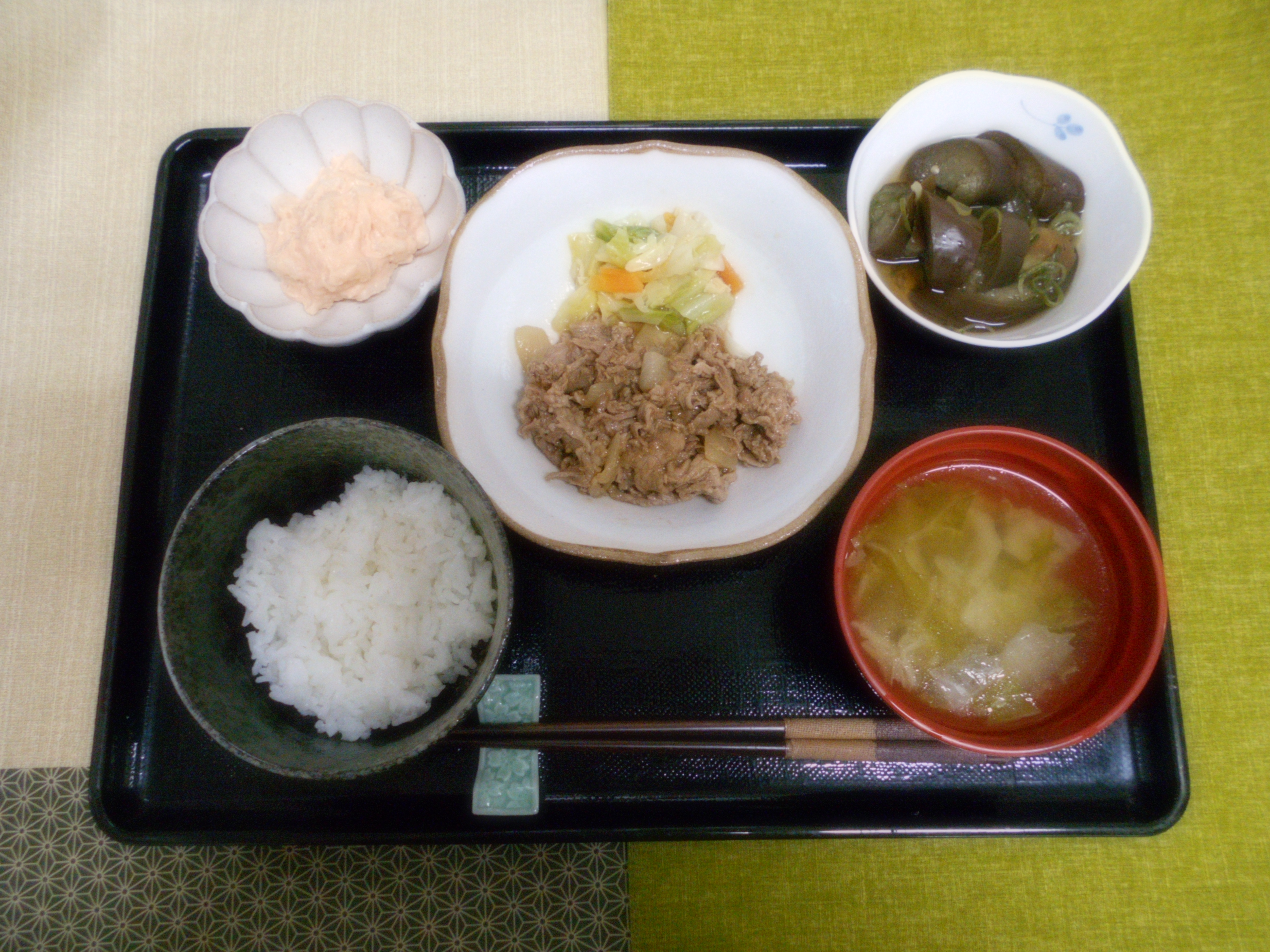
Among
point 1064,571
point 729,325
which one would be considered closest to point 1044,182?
point 729,325

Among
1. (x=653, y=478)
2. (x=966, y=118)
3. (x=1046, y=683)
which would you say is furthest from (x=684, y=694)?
(x=966, y=118)

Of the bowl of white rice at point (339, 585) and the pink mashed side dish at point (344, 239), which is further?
the pink mashed side dish at point (344, 239)

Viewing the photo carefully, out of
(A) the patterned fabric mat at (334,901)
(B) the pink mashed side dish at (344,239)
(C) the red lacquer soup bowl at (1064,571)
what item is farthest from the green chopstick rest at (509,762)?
(B) the pink mashed side dish at (344,239)

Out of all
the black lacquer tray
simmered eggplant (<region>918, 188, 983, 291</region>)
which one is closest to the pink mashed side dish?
the black lacquer tray

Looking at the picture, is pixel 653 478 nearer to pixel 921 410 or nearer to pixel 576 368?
pixel 576 368

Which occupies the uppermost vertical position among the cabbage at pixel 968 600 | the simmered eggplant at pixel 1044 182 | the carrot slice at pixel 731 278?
the simmered eggplant at pixel 1044 182

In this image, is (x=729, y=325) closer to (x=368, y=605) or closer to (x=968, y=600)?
(x=968, y=600)

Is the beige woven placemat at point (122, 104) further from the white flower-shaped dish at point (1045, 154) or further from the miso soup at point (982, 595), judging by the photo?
the miso soup at point (982, 595)
